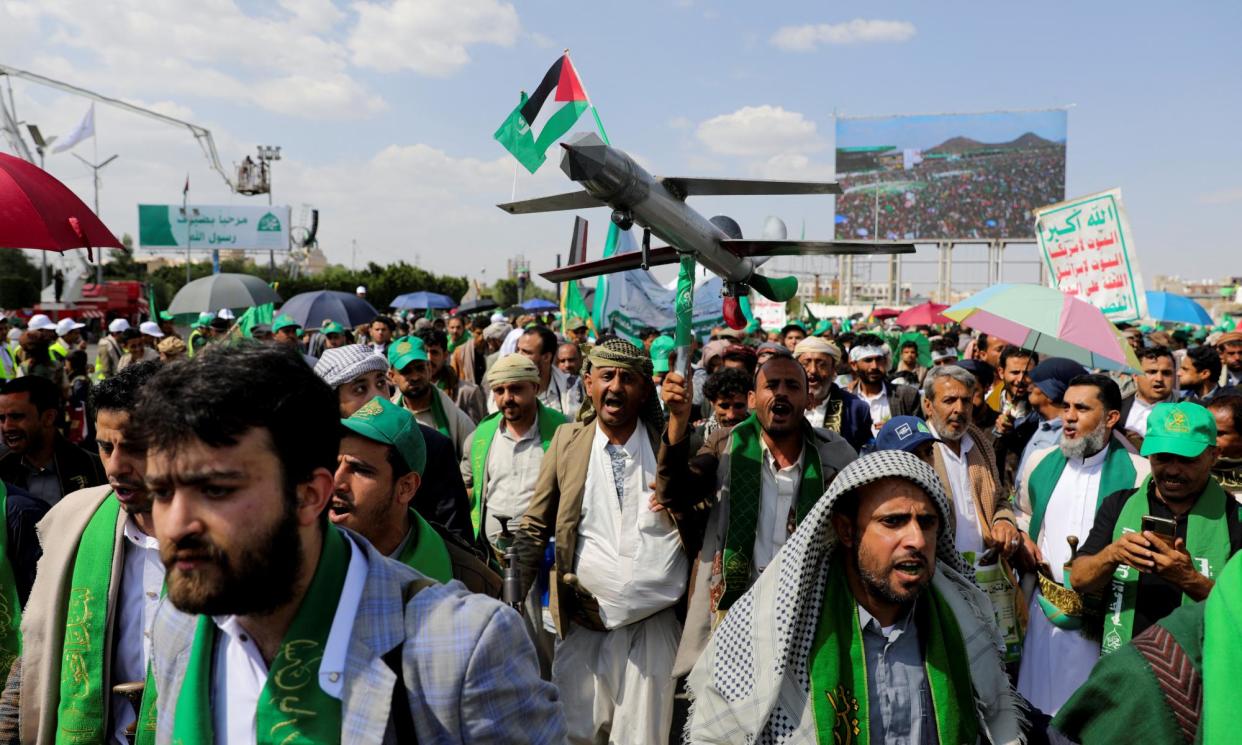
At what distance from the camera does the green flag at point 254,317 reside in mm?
12461

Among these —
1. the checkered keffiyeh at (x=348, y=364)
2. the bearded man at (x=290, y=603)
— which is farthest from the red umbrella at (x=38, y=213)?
the bearded man at (x=290, y=603)

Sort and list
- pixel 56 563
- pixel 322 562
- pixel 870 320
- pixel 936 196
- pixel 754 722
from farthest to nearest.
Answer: pixel 936 196 → pixel 870 320 → pixel 56 563 → pixel 754 722 → pixel 322 562

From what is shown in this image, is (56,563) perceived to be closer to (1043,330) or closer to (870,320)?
(1043,330)

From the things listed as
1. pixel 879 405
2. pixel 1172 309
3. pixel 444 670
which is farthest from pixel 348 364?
pixel 1172 309

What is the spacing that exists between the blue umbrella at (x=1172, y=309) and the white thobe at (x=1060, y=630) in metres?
10.7

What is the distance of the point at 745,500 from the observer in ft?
12.2

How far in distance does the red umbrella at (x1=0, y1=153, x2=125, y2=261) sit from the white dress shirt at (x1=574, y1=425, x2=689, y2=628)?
2.30 m

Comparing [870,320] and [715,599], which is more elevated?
[870,320]

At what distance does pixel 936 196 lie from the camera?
2452 inches

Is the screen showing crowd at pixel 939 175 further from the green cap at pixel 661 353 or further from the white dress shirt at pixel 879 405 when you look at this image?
the white dress shirt at pixel 879 405

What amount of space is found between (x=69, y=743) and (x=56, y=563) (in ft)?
1.52

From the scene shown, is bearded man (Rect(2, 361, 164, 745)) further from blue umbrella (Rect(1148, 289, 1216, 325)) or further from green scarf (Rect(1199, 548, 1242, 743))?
blue umbrella (Rect(1148, 289, 1216, 325))

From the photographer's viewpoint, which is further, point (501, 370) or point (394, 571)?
point (501, 370)

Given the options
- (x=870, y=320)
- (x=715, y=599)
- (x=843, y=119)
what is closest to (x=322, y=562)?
(x=715, y=599)
